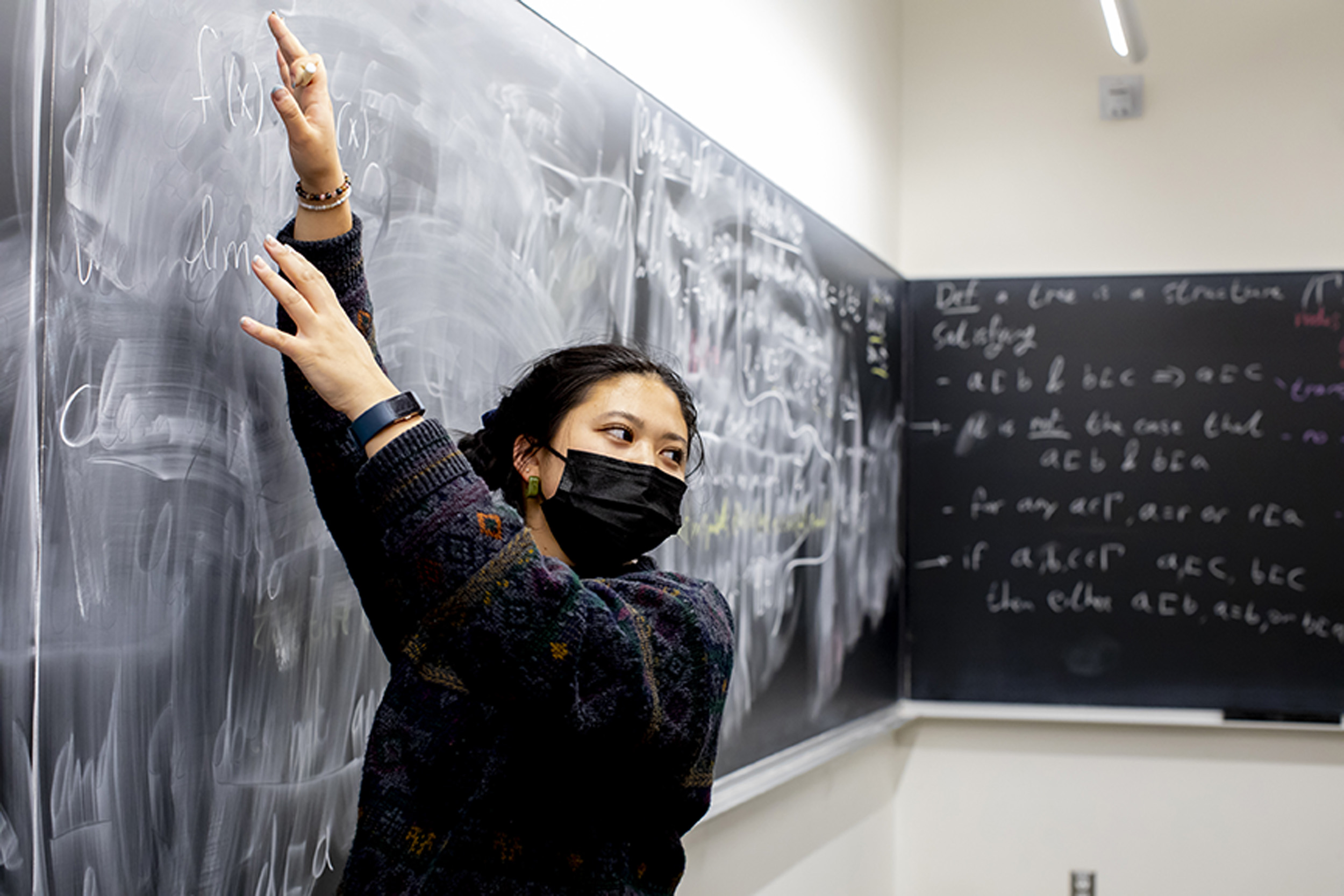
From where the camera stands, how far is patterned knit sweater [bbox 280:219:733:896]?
3.09 feet

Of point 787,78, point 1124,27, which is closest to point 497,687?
point 787,78

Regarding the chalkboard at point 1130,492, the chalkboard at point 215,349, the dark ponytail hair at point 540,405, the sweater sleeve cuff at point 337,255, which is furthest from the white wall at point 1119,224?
the sweater sleeve cuff at point 337,255

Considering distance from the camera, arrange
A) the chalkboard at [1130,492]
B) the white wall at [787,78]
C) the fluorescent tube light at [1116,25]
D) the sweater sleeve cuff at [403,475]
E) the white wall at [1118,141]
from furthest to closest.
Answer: the white wall at [1118,141] → the chalkboard at [1130,492] → the fluorescent tube light at [1116,25] → the white wall at [787,78] → the sweater sleeve cuff at [403,475]

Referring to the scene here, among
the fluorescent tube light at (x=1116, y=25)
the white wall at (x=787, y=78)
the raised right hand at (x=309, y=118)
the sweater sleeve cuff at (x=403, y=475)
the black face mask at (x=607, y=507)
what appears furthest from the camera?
the fluorescent tube light at (x=1116, y=25)

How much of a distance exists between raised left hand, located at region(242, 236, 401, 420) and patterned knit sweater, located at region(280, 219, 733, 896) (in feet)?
0.21

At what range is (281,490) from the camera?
1.28 meters

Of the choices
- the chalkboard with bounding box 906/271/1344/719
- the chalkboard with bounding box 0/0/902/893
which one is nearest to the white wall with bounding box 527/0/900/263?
the chalkboard with bounding box 0/0/902/893

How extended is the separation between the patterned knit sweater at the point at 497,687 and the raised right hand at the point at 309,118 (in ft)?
0.21

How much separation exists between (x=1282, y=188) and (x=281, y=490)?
3248 mm

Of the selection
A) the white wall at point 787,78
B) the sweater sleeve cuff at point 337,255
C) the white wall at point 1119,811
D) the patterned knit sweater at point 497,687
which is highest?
the white wall at point 787,78

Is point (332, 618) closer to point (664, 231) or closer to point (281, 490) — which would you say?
point (281, 490)

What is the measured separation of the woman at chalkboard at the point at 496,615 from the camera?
37.4 inches

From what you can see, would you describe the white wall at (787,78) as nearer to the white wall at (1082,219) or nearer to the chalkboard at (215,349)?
the white wall at (1082,219)

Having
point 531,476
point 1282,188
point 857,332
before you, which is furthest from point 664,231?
point 1282,188
